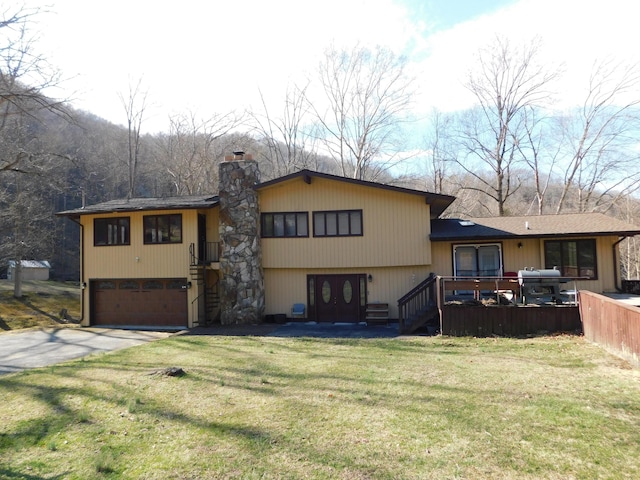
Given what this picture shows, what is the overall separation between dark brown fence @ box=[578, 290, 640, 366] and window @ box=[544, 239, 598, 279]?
4.28 meters

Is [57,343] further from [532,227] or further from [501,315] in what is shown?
[532,227]

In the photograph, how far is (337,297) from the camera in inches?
638

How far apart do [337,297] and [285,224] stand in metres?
3.66

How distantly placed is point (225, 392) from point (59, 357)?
6.59 m

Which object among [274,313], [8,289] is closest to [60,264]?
[8,289]

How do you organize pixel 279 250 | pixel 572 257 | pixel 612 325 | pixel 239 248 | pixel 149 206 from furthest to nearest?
pixel 149 206
pixel 279 250
pixel 239 248
pixel 572 257
pixel 612 325

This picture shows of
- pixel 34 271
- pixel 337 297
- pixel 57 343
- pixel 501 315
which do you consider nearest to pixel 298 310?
pixel 337 297

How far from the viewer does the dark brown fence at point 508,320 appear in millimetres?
11383

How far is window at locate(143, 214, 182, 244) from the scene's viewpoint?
16703 mm

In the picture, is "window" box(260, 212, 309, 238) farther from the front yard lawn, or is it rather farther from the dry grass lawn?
the dry grass lawn

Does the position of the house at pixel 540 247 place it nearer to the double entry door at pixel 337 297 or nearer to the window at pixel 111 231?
the double entry door at pixel 337 297

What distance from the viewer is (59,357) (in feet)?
34.9

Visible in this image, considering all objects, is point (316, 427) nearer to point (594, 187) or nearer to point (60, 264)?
point (594, 187)

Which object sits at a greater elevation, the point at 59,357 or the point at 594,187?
the point at 594,187
